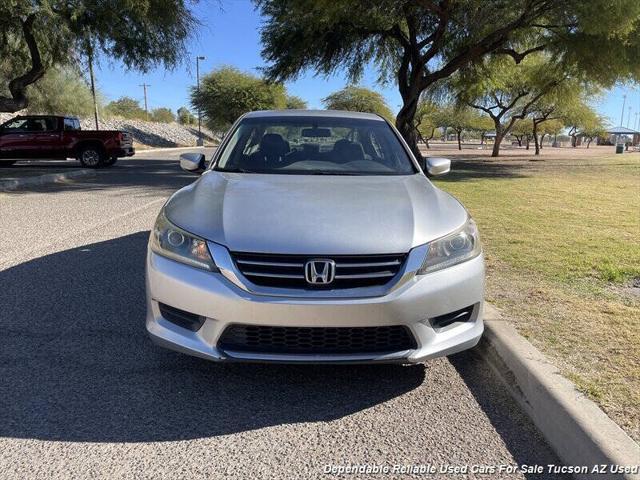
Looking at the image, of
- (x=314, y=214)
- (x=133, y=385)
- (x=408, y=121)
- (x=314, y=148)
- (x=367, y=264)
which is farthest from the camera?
(x=408, y=121)

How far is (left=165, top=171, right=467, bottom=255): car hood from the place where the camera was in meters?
2.72

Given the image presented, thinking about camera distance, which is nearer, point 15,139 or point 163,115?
point 15,139

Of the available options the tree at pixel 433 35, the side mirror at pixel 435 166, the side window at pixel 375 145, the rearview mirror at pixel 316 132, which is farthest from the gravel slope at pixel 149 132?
the side mirror at pixel 435 166

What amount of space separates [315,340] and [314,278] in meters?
0.33

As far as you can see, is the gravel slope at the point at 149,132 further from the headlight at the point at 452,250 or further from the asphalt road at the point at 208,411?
the headlight at the point at 452,250

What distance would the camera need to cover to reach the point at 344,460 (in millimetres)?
2434

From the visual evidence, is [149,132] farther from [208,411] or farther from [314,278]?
[314,278]

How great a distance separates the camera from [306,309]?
259 cm

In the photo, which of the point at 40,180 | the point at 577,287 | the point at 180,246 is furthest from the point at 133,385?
the point at 40,180

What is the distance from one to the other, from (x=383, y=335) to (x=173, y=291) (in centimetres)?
115

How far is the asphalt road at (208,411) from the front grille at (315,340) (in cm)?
37

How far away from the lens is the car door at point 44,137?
728 inches

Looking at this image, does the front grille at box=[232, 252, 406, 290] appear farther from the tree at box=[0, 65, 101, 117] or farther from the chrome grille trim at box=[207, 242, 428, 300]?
the tree at box=[0, 65, 101, 117]

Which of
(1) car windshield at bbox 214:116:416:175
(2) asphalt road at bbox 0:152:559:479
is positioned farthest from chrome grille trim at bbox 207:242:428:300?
(1) car windshield at bbox 214:116:416:175
